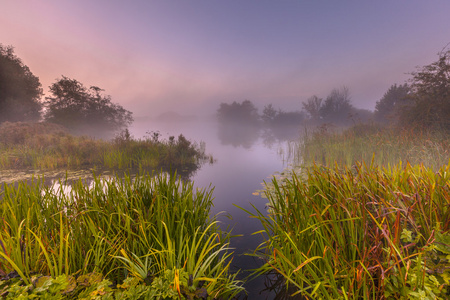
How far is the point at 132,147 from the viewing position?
13070 millimetres

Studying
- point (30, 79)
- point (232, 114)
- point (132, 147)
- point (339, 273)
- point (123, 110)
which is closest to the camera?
point (339, 273)

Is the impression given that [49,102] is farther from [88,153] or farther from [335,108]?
[335,108]

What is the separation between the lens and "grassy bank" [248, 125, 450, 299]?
5.72 feet

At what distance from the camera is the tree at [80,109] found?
83.4 feet

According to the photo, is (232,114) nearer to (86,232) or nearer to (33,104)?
(33,104)

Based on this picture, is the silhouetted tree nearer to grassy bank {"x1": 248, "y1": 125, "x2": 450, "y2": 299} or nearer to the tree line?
the tree line

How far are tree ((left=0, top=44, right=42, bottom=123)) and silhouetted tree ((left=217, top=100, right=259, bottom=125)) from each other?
154ft

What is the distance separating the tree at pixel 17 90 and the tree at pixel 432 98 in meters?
38.1

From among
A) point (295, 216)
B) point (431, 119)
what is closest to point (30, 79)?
point (295, 216)

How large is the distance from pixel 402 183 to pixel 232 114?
63.5 meters

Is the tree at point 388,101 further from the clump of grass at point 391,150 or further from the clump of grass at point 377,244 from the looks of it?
the clump of grass at point 377,244

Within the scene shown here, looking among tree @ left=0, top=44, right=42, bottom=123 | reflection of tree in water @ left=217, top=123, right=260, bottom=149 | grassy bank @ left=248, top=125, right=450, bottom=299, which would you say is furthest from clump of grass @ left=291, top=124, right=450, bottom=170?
tree @ left=0, top=44, right=42, bottom=123

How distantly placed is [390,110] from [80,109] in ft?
154

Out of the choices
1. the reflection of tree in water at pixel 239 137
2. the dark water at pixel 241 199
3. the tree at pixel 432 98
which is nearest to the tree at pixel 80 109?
the reflection of tree in water at pixel 239 137
